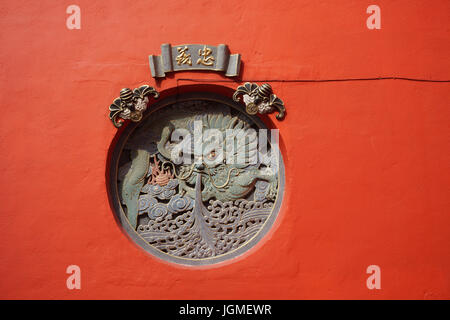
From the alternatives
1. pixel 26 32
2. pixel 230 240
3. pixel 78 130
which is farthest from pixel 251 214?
pixel 26 32

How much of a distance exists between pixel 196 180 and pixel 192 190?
0.09m

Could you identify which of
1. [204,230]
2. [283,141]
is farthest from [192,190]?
[283,141]

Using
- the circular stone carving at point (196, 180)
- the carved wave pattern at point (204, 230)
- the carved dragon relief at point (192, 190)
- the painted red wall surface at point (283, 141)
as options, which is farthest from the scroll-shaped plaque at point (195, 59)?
the carved wave pattern at point (204, 230)

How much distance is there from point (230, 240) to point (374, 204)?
49.3 inches

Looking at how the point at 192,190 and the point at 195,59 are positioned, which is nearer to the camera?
the point at 195,59

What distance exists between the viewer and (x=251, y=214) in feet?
14.2

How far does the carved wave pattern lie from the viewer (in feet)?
14.1

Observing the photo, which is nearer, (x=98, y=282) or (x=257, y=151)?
(x=98, y=282)

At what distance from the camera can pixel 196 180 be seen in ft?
14.3

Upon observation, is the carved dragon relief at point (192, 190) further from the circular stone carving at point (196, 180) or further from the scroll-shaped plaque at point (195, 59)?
the scroll-shaped plaque at point (195, 59)

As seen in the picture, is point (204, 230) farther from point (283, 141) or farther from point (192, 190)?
point (283, 141)

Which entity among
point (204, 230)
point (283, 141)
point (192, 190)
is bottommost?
point (204, 230)

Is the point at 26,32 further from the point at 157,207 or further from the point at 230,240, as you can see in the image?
the point at 230,240

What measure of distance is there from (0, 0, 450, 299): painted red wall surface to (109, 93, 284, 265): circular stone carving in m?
0.16
